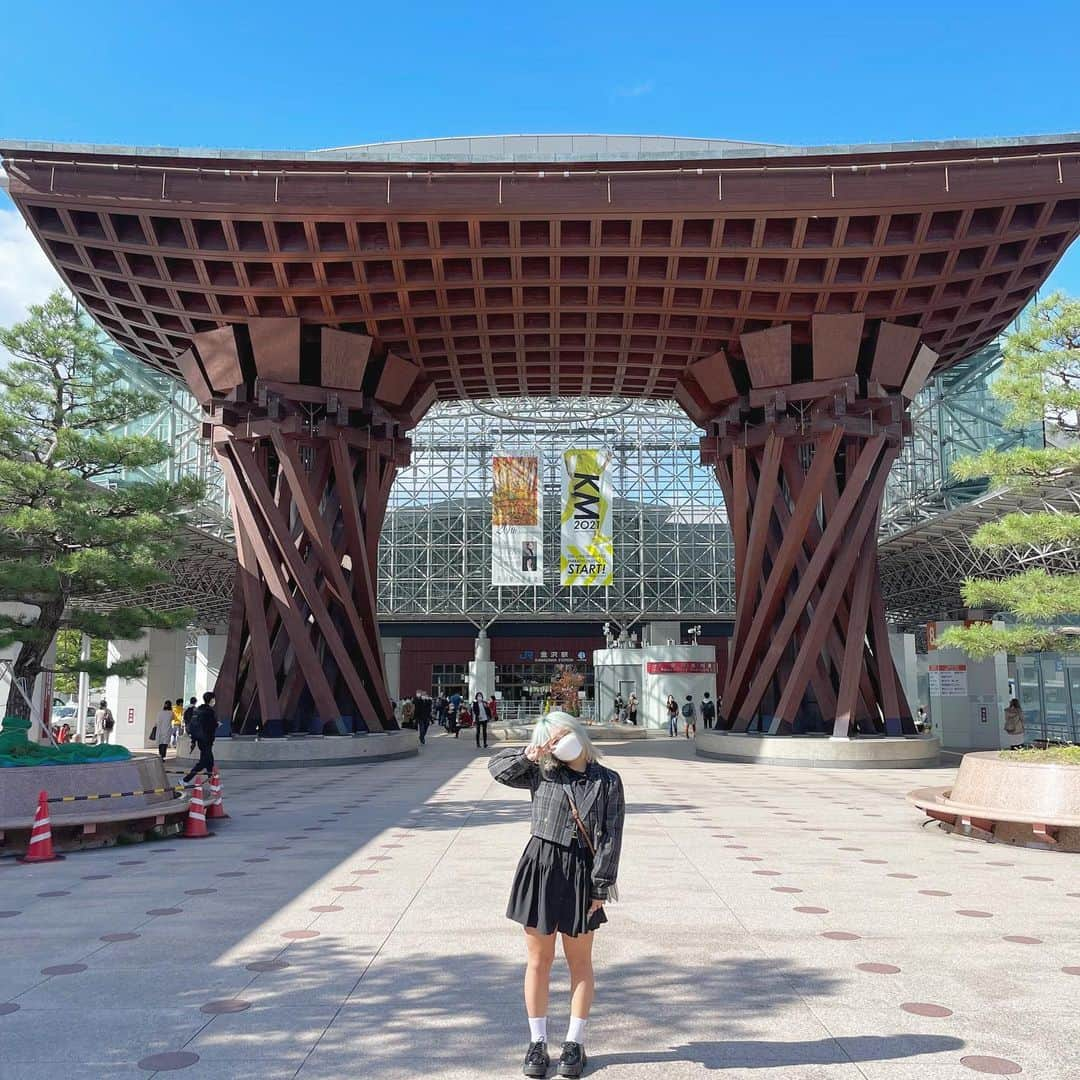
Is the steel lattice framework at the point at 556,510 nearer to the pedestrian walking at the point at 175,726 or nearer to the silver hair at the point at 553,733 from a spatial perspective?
the pedestrian walking at the point at 175,726

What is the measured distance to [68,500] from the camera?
12.4 m

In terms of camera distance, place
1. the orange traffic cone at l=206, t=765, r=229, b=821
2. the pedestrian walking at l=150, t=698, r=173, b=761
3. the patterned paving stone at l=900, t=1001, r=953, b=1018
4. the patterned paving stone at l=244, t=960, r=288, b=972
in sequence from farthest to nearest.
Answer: the pedestrian walking at l=150, t=698, r=173, b=761
the orange traffic cone at l=206, t=765, r=229, b=821
the patterned paving stone at l=244, t=960, r=288, b=972
the patterned paving stone at l=900, t=1001, r=953, b=1018

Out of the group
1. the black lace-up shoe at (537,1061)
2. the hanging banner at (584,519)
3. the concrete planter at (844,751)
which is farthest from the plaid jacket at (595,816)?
the hanging banner at (584,519)

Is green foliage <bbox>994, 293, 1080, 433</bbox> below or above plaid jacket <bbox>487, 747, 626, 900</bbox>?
above

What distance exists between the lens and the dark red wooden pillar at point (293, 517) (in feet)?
68.6

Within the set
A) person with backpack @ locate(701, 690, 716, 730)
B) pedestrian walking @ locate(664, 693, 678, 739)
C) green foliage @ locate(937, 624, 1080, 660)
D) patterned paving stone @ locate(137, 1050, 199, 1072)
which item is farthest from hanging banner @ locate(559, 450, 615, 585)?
patterned paving stone @ locate(137, 1050, 199, 1072)

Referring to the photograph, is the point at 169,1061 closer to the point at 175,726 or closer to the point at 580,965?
the point at 580,965

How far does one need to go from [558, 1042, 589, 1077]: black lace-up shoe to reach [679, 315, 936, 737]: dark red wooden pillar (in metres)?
17.7

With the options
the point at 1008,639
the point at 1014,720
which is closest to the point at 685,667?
the point at 1014,720

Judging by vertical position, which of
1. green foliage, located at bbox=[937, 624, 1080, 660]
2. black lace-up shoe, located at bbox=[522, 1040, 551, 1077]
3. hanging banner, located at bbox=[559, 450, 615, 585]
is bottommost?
black lace-up shoe, located at bbox=[522, 1040, 551, 1077]

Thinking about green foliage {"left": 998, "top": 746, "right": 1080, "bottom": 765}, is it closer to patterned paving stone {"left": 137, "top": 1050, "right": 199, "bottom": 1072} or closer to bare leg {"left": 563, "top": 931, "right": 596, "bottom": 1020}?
bare leg {"left": 563, "top": 931, "right": 596, "bottom": 1020}

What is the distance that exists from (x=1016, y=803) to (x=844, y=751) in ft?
33.5

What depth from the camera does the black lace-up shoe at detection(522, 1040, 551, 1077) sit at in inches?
147

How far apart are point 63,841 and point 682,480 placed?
48.7 m
